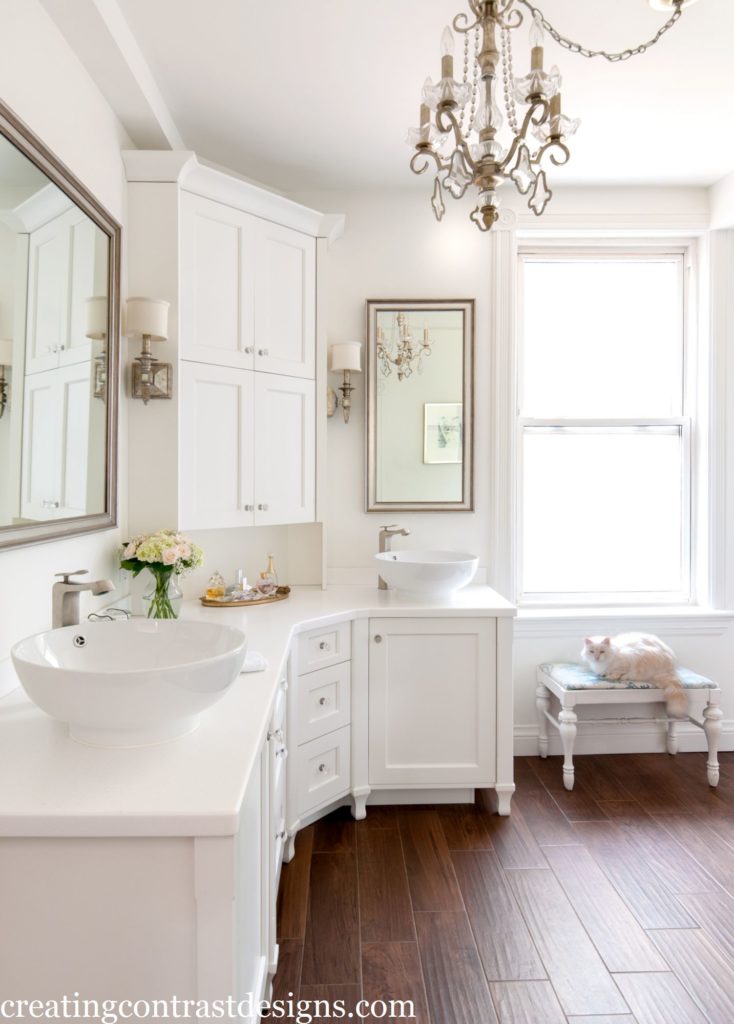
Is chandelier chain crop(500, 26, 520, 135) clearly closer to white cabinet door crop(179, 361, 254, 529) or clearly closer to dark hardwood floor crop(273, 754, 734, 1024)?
white cabinet door crop(179, 361, 254, 529)

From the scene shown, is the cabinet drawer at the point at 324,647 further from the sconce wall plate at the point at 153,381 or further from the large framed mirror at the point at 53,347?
the sconce wall plate at the point at 153,381

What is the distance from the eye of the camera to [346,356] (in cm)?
276

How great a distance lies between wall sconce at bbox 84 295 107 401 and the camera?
183 cm

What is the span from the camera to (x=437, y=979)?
1.60m

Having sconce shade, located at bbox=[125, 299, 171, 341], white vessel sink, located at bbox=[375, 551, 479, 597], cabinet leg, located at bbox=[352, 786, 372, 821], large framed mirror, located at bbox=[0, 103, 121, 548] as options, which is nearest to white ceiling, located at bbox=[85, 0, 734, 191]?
large framed mirror, located at bbox=[0, 103, 121, 548]

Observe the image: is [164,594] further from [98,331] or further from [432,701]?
[432,701]

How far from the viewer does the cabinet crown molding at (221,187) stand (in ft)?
7.08

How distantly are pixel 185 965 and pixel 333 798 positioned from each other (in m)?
1.40

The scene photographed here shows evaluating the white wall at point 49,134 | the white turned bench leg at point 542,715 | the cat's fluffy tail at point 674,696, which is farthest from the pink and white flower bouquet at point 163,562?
the cat's fluffy tail at point 674,696

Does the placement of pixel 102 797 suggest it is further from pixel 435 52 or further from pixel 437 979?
pixel 435 52

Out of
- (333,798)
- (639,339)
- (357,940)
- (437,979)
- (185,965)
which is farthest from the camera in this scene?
(639,339)

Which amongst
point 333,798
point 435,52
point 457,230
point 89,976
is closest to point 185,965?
point 89,976

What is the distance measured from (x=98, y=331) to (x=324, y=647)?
4.20 ft

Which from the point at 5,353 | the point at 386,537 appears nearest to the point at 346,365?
the point at 386,537
